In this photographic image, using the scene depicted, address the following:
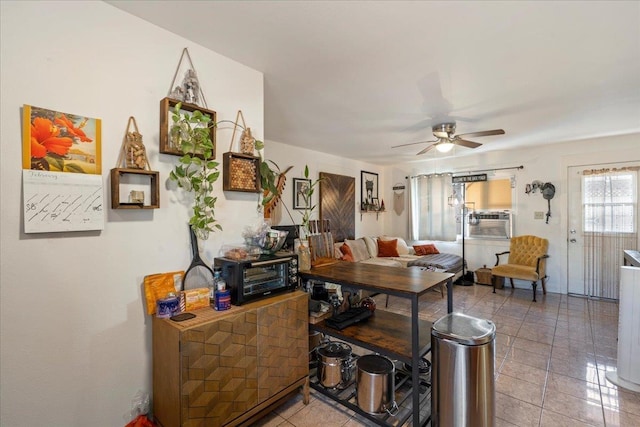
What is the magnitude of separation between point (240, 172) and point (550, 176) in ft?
17.4

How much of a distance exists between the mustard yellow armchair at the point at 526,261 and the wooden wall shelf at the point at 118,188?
16.6 feet

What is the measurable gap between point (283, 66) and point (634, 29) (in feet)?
7.32

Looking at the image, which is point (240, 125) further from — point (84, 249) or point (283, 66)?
point (84, 249)

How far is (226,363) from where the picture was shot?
1542 mm

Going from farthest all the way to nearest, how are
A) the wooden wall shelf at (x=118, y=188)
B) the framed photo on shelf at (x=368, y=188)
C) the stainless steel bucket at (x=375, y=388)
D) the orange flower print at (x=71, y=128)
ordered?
the framed photo on shelf at (x=368, y=188) < the stainless steel bucket at (x=375, y=388) < the wooden wall shelf at (x=118, y=188) < the orange flower print at (x=71, y=128)

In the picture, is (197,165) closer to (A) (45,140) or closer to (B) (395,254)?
(A) (45,140)

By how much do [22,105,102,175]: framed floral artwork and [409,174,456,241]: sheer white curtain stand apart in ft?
18.7

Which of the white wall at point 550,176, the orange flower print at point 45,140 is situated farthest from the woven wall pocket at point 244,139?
the white wall at point 550,176

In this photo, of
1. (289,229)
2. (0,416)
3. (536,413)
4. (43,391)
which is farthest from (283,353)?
(536,413)

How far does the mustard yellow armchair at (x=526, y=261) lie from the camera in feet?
14.7

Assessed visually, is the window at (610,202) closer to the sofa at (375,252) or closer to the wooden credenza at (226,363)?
the sofa at (375,252)

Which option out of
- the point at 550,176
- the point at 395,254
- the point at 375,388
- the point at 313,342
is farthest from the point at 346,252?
the point at 550,176

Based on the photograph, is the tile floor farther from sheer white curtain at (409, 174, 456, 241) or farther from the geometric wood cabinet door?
sheer white curtain at (409, 174, 456, 241)

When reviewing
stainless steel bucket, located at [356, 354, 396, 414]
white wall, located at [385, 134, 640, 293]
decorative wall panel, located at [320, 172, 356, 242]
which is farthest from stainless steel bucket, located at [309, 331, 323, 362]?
white wall, located at [385, 134, 640, 293]
